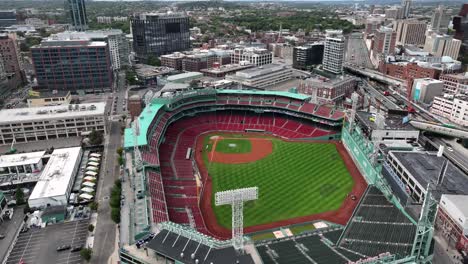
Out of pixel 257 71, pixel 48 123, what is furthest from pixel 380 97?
pixel 48 123

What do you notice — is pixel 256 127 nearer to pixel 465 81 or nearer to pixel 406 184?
pixel 406 184

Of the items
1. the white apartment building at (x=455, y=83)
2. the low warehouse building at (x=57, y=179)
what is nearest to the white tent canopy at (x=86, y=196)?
the low warehouse building at (x=57, y=179)

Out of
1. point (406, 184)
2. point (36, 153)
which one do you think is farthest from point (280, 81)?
point (36, 153)

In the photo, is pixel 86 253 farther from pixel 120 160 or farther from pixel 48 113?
pixel 48 113

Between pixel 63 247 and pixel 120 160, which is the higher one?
pixel 120 160

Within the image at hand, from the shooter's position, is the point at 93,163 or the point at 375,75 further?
the point at 375,75

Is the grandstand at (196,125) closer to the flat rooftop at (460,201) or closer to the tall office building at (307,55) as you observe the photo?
A: the flat rooftop at (460,201)

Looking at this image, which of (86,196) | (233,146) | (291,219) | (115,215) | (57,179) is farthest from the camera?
(233,146)
